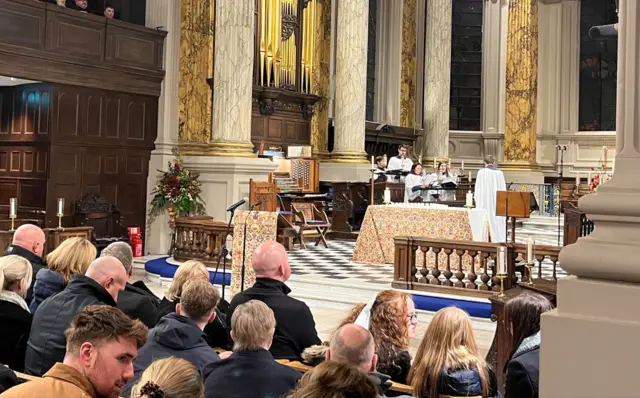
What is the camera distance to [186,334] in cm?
389

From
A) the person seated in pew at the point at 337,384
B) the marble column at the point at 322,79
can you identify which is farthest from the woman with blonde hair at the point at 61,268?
the marble column at the point at 322,79

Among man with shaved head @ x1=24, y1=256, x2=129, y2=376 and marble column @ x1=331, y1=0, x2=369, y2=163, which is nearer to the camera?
man with shaved head @ x1=24, y1=256, x2=129, y2=376

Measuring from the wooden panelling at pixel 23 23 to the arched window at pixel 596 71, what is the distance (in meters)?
15.6

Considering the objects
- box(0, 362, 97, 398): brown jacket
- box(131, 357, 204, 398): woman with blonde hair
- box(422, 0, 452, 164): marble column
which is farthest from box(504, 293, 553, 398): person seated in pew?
box(422, 0, 452, 164): marble column

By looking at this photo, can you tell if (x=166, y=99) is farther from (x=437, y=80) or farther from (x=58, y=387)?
(x=58, y=387)

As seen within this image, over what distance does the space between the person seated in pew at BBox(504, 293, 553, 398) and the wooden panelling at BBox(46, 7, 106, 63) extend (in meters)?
10.3

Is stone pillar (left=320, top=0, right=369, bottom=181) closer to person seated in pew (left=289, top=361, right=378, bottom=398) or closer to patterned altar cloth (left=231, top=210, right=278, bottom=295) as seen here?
patterned altar cloth (left=231, top=210, right=278, bottom=295)

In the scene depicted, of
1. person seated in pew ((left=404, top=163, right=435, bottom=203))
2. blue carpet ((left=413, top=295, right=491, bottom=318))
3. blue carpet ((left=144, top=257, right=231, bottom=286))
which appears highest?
person seated in pew ((left=404, top=163, right=435, bottom=203))

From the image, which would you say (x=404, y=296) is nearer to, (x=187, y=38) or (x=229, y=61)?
(x=229, y=61)

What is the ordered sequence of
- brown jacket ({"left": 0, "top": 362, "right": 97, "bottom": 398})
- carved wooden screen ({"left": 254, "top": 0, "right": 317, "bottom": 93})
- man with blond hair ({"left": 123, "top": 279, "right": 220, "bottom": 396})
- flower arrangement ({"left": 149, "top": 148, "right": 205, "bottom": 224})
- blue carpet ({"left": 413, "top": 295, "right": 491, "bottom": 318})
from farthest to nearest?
1. carved wooden screen ({"left": 254, "top": 0, "right": 317, "bottom": 93})
2. flower arrangement ({"left": 149, "top": 148, "right": 205, "bottom": 224})
3. blue carpet ({"left": 413, "top": 295, "right": 491, "bottom": 318})
4. man with blond hair ({"left": 123, "top": 279, "right": 220, "bottom": 396})
5. brown jacket ({"left": 0, "top": 362, "right": 97, "bottom": 398})

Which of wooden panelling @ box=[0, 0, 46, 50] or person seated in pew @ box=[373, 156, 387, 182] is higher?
wooden panelling @ box=[0, 0, 46, 50]

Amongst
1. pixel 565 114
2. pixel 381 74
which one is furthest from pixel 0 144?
pixel 565 114

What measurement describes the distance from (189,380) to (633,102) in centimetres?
146

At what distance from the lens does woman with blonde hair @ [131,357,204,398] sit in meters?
2.22
